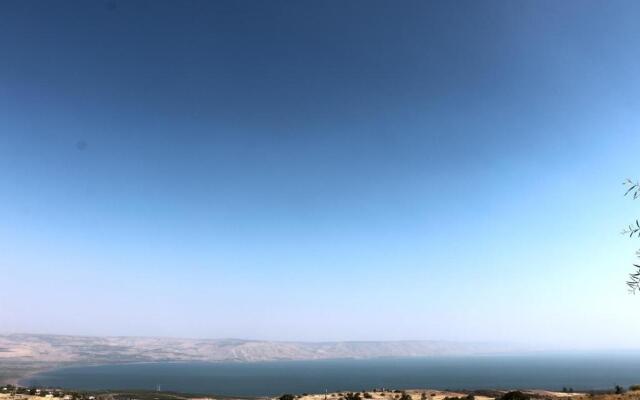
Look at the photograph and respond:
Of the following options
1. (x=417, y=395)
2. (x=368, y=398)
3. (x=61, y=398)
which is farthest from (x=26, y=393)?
(x=417, y=395)

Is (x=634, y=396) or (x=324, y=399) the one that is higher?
(x=634, y=396)

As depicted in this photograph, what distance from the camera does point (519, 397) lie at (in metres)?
49.9

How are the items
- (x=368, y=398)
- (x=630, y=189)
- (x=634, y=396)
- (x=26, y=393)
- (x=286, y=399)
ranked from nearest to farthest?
(x=630, y=189) → (x=634, y=396) → (x=368, y=398) → (x=286, y=399) → (x=26, y=393)

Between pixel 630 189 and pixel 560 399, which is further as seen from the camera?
pixel 560 399

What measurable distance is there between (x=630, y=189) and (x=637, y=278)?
12.8 ft

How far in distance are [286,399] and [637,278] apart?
51.0 m

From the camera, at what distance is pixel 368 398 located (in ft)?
187

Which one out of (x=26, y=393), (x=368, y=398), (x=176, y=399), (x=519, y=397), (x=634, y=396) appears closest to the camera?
(x=634, y=396)

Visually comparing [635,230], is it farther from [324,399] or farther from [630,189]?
[324,399]

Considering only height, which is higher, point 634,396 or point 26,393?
point 634,396

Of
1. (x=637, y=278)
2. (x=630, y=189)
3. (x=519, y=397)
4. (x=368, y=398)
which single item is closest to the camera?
(x=630, y=189)

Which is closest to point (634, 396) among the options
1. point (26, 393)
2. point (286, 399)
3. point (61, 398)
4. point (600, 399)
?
point (600, 399)

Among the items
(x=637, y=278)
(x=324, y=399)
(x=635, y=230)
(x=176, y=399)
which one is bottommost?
(x=176, y=399)

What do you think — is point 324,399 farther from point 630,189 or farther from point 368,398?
point 630,189
